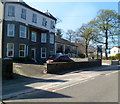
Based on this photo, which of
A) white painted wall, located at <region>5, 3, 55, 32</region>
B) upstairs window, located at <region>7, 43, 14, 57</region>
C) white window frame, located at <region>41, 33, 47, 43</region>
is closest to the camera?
upstairs window, located at <region>7, 43, 14, 57</region>

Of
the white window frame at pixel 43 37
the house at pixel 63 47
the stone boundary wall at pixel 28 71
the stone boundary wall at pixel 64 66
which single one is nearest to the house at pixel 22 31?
the white window frame at pixel 43 37

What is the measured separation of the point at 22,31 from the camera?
2492 cm

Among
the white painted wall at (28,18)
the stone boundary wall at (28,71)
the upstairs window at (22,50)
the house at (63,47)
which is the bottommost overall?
the stone boundary wall at (28,71)

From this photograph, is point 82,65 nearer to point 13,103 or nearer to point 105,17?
point 13,103

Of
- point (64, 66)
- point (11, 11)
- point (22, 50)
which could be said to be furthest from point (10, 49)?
point (64, 66)

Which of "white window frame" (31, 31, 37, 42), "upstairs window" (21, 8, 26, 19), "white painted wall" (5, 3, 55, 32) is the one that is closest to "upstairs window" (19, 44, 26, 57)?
"white window frame" (31, 31, 37, 42)

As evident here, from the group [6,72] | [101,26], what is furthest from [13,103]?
[101,26]

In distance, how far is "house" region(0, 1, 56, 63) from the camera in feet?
76.5

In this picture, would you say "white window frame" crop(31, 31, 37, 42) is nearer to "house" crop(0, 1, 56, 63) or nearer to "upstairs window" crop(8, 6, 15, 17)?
"house" crop(0, 1, 56, 63)

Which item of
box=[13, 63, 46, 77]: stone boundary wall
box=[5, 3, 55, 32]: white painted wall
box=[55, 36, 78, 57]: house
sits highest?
box=[5, 3, 55, 32]: white painted wall

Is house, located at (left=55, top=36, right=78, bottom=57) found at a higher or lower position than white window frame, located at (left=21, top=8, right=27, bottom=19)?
lower

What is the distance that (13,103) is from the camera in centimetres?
596

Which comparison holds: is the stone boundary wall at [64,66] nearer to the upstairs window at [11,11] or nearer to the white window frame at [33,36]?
the white window frame at [33,36]

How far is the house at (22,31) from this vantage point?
918 inches
